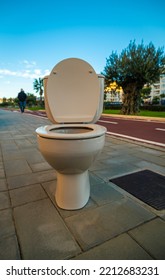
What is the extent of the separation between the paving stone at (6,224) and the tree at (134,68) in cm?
1194

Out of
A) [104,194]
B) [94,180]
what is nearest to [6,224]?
[104,194]

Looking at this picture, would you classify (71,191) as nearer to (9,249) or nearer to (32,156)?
(9,249)

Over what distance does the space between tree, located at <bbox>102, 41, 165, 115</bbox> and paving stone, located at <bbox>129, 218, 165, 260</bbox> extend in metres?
11.7

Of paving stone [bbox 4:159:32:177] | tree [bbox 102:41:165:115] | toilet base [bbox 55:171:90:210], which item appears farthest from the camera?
tree [bbox 102:41:165:115]

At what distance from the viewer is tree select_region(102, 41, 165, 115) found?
35.9 ft

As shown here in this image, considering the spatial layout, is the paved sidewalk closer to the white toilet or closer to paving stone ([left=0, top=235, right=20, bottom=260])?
paving stone ([left=0, top=235, right=20, bottom=260])

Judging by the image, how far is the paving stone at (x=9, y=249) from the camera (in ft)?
2.65

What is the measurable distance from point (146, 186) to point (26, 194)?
1104 millimetres

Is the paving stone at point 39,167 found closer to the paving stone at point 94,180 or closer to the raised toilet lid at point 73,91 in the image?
the paving stone at point 94,180

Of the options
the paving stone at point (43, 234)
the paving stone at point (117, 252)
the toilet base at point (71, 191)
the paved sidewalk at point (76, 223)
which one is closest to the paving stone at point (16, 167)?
the paved sidewalk at point (76, 223)

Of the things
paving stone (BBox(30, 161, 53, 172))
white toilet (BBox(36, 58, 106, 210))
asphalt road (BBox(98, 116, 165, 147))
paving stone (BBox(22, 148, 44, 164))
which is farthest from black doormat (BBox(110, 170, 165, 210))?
asphalt road (BBox(98, 116, 165, 147))
